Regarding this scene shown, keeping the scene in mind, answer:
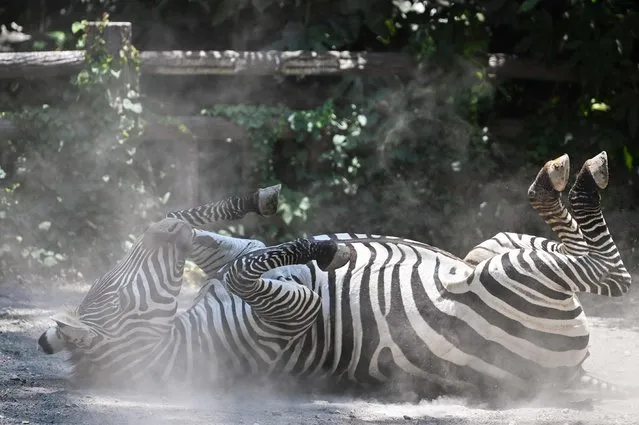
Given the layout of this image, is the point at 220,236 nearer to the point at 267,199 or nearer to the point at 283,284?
the point at 267,199

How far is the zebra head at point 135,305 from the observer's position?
15.1ft

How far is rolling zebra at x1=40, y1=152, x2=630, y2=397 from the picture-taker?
464cm

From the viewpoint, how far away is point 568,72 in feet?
31.0

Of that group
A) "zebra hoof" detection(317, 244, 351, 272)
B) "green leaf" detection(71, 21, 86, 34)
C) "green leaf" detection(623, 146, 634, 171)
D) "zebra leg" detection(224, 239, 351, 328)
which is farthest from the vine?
"green leaf" detection(623, 146, 634, 171)

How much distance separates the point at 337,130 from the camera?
909cm

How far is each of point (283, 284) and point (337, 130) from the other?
4577 millimetres

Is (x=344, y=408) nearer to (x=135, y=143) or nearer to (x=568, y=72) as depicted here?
(x=135, y=143)

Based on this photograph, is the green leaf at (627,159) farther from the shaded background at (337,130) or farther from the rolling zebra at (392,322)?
the rolling zebra at (392,322)

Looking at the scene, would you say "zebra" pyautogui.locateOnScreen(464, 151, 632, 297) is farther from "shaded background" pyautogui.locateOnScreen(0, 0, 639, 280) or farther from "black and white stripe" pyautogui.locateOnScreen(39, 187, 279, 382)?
"shaded background" pyautogui.locateOnScreen(0, 0, 639, 280)

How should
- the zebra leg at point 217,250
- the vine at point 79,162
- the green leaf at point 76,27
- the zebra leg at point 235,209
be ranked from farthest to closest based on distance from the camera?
the green leaf at point 76,27 < the vine at point 79,162 < the zebra leg at point 235,209 < the zebra leg at point 217,250

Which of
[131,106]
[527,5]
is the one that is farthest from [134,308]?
[527,5]

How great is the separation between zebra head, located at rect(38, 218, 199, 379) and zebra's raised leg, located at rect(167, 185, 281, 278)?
43cm

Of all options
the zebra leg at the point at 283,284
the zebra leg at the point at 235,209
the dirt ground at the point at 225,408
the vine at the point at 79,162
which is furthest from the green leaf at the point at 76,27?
the zebra leg at the point at 283,284

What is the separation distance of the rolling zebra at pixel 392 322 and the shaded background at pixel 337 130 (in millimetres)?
3837
